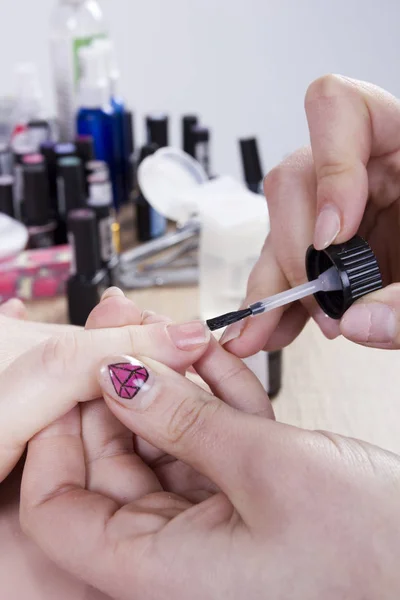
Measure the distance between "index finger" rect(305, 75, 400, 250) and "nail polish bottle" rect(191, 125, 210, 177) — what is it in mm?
850

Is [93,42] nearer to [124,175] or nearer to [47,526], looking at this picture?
[124,175]

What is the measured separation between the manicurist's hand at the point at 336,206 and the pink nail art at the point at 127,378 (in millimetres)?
179

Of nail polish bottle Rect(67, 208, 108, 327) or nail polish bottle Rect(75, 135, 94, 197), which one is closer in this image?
nail polish bottle Rect(67, 208, 108, 327)

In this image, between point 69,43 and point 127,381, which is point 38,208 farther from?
point 127,381

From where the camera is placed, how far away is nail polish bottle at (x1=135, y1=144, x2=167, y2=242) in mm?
1384

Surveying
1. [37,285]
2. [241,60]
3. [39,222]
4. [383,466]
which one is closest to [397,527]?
[383,466]

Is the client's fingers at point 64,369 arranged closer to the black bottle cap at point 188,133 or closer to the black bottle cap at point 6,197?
the black bottle cap at point 6,197

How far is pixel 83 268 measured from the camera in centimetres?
107

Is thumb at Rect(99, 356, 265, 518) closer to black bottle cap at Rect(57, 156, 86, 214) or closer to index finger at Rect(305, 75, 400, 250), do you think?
index finger at Rect(305, 75, 400, 250)

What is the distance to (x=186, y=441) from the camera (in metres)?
0.50

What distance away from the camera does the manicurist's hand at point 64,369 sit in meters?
0.58

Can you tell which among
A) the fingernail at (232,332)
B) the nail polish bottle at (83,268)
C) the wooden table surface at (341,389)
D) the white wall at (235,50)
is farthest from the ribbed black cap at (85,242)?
the white wall at (235,50)

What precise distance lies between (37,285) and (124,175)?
49 centimetres

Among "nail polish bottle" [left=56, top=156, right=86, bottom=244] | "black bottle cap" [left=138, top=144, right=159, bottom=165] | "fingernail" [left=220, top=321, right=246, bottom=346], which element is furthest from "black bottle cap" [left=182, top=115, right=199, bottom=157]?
"fingernail" [left=220, top=321, right=246, bottom=346]
